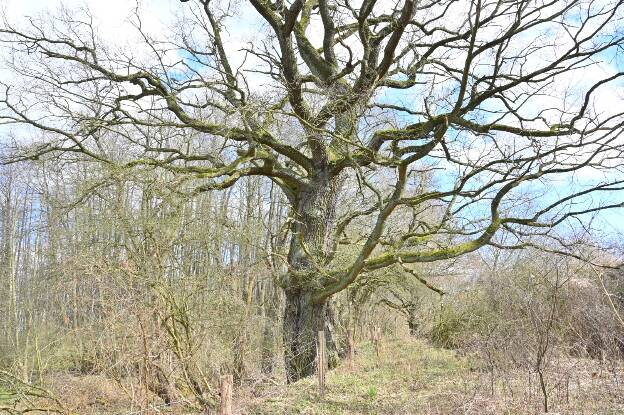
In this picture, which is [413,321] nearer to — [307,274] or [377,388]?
[307,274]

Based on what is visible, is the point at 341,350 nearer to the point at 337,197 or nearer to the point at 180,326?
the point at 337,197

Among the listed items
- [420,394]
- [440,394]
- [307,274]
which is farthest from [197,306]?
[440,394]

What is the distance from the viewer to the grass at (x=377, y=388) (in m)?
8.10

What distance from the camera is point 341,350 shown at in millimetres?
17922

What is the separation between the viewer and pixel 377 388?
32.8 ft

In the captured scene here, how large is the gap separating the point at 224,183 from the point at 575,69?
706cm

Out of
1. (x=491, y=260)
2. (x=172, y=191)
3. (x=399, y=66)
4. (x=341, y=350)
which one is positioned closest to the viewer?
(x=172, y=191)

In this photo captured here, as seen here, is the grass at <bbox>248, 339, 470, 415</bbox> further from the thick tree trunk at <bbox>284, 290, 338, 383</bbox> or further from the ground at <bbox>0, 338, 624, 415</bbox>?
the thick tree trunk at <bbox>284, 290, 338, 383</bbox>

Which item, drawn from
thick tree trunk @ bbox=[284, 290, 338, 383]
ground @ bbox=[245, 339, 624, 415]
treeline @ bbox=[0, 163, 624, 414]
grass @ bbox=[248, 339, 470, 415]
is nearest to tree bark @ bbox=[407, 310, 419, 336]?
treeline @ bbox=[0, 163, 624, 414]

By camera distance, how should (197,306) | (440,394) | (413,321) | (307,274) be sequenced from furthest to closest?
1. (413,321)
2. (307,274)
3. (197,306)
4. (440,394)

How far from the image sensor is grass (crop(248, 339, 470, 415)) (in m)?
8.10

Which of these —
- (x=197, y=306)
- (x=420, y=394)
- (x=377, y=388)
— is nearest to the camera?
(x=420, y=394)

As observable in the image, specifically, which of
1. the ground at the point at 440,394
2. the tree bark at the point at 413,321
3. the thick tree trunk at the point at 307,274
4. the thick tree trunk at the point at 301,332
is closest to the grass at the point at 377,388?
the ground at the point at 440,394

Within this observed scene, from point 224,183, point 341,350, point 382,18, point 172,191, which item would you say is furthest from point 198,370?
point 341,350
